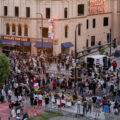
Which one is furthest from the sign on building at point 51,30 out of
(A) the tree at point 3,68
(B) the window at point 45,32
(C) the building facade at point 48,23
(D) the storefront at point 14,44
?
(A) the tree at point 3,68

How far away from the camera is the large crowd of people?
124 ft

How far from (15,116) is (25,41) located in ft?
99.0

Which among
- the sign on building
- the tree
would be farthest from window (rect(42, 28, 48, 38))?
the tree

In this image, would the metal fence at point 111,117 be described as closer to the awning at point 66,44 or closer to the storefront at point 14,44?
the awning at point 66,44

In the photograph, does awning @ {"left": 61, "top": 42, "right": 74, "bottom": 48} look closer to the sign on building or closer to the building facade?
the building facade

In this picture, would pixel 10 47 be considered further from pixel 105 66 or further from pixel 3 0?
pixel 105 66

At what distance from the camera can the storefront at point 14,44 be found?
66.3 metres

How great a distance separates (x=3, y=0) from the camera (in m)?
69.2

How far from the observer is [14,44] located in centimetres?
6762

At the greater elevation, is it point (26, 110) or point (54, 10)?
point (54, 10)

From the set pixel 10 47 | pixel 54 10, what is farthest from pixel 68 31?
pixel 10 47

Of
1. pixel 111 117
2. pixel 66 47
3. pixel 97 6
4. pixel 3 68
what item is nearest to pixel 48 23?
pixel 66 47

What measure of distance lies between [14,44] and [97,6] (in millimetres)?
14786

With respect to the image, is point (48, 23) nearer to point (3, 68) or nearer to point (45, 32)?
point (45, 32)
